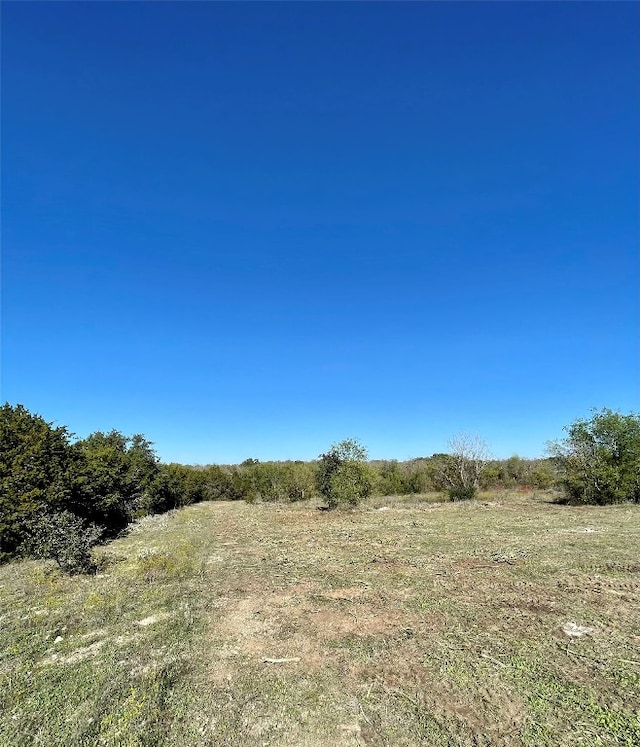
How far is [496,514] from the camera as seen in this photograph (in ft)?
83.3

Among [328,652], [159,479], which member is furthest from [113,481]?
[328,652]

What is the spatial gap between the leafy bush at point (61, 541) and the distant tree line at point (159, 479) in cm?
3

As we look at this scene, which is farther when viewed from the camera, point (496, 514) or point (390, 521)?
point (496, 514)

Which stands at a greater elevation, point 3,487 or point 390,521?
point 3,487

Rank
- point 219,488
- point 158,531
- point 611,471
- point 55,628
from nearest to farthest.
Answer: point 55,628 → point 158,531 → point 611,471 → point 219,488

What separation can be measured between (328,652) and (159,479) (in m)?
34.4

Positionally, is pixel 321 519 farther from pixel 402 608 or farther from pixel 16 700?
pixel 16 700

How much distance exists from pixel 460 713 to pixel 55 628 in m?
7.10

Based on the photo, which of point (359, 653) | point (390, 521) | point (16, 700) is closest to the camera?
point (16, 700)

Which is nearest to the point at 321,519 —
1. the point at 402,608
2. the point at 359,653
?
the point at 402,608

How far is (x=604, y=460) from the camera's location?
29719 millimetres

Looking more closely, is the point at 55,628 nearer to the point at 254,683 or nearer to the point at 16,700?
the point at 16,700

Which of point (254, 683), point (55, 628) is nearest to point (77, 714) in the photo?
point (254, 683)

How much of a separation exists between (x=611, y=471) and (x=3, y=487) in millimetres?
34561
